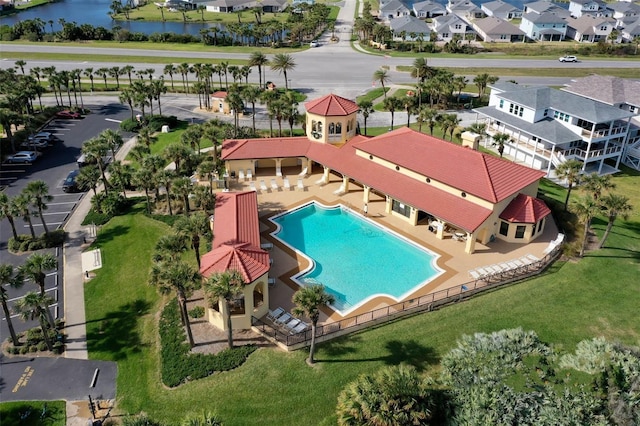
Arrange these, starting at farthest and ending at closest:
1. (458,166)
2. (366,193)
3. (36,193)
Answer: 1. (366,193)
2. (458,166)
3. (36,193)

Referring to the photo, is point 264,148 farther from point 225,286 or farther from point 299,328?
point 225,286

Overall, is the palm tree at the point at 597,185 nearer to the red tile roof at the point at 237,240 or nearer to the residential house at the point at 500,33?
the red tile roof at the point at 237,240

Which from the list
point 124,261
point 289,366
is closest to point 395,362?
point 289,366

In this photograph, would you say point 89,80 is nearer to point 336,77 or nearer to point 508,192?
point 336,77

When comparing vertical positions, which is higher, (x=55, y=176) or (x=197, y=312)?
(x=55, y=176)

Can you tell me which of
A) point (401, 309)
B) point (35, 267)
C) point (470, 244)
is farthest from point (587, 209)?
point (35, 267)

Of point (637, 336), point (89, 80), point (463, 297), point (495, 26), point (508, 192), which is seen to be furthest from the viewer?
point (495, 26)

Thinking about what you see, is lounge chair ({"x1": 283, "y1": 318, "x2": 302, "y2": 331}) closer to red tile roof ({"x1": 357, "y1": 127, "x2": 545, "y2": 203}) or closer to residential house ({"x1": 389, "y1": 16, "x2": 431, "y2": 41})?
red tile roof ({"x1": 357, "y1": 127, "x2": 545, "y2": 203})
